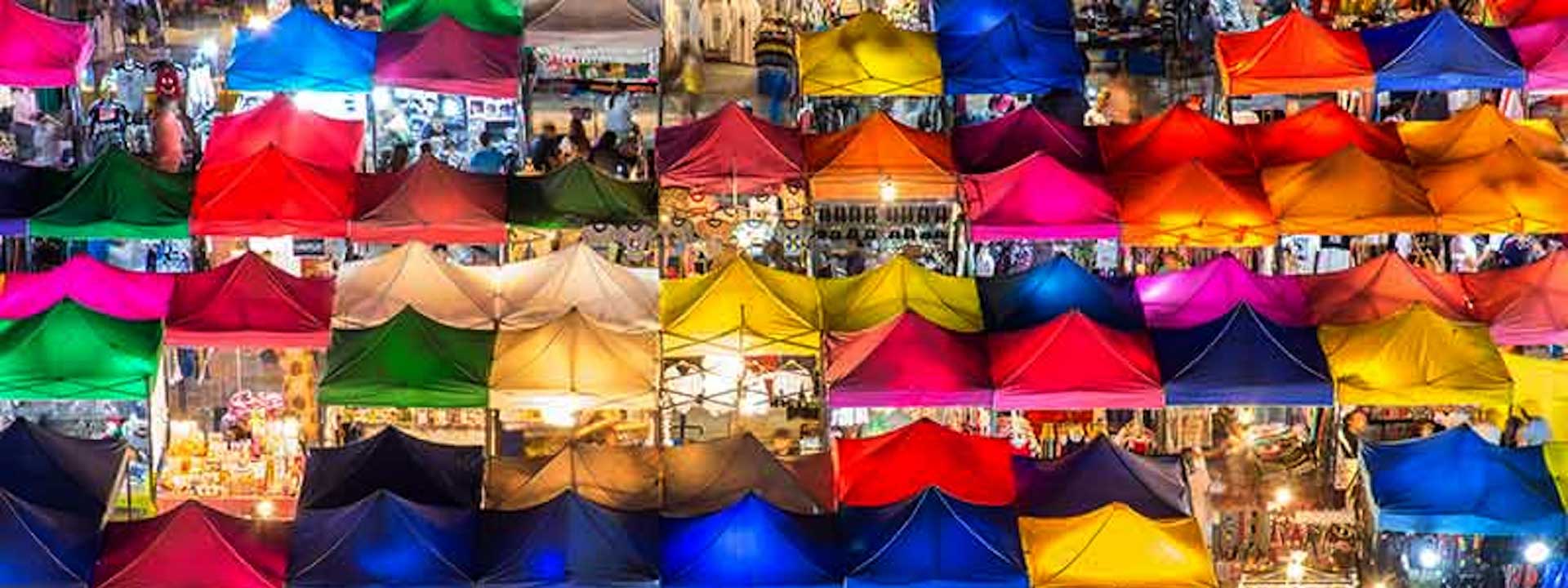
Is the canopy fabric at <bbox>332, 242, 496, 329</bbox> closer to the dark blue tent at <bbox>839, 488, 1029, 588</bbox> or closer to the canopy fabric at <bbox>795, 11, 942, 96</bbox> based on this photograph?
the canopy fabric at <bbox>795, 11, 942, 96</bbox>

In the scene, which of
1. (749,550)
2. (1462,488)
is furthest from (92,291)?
(1462,488)

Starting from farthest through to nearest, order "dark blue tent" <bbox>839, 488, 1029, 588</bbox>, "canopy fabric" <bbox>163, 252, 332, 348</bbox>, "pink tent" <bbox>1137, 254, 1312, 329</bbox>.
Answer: "pink tent" <bbox>1137, 254, 1312, 329</bbox>, "canopy fabric" <bbox>163, 252, 332, 348</bbox>, "dark blue tent" <bbox>839, 488, 1029, 588</bbox>

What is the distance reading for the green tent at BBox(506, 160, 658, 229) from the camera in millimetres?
30562

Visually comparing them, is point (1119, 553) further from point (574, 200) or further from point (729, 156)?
point (574, 200)

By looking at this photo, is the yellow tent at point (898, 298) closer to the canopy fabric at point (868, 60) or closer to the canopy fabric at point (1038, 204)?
the canopy fabric at point (1038, 204)

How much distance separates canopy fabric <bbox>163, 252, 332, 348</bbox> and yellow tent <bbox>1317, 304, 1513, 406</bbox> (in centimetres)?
1029

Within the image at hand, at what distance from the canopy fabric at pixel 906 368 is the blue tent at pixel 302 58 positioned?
6.94 m

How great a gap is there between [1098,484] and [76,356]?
10159mm

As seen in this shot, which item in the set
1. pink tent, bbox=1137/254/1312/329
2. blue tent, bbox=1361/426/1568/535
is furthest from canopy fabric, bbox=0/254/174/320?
blue tent, bbox=1361/426/1568/535

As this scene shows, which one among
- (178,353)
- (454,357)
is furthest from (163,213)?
(454,357)

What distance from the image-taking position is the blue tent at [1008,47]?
3266cm

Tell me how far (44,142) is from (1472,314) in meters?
15.9

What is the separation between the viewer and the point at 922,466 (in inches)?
1072

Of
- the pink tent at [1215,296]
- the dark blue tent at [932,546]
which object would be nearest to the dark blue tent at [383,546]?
the dark blue tent at [932,546]
